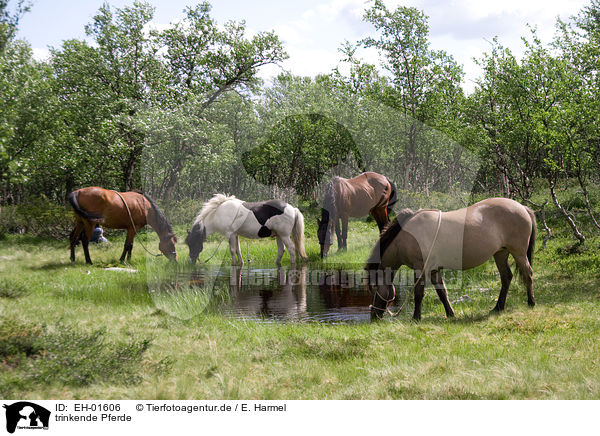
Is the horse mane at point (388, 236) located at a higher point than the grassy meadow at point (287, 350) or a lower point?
higher

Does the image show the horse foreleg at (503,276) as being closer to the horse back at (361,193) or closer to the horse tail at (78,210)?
the horse back at (361,193)

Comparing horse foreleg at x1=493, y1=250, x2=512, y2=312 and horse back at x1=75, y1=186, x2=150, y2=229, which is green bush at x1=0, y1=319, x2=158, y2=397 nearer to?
horse foreleg at x1=493, y1=250, x2=512, y2=312

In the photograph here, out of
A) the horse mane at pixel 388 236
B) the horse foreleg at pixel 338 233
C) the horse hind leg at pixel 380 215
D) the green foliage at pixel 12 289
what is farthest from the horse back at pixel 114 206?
the horse mane at pixel 388 236

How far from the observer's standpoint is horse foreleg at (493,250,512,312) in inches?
314

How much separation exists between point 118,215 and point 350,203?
292 inches

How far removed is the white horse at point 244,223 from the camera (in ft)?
41.4

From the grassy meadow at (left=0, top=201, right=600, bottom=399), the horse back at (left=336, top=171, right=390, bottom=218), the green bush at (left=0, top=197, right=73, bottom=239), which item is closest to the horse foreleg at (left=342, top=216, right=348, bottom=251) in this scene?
the horse back at (left=336, top=171, right=390, bottom=218)

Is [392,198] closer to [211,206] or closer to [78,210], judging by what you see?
[211,206]

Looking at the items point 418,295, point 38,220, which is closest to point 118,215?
point 38,220

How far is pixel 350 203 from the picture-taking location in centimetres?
1480
